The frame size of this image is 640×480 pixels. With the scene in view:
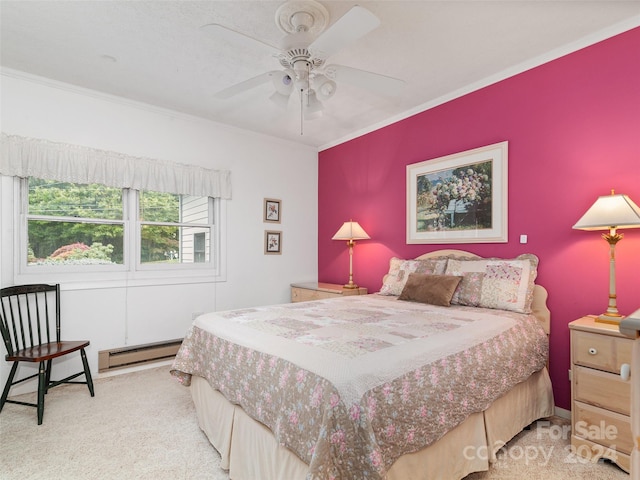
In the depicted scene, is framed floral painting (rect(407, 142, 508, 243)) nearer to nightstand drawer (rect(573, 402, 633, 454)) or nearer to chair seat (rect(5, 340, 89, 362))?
nightstand drawer (rect(573, 402, 633, 454))

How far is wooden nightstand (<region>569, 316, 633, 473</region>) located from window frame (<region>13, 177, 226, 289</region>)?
3461mm

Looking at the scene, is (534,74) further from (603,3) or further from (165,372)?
(165,372)

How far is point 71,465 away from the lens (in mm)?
1942

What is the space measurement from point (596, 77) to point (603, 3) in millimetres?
495

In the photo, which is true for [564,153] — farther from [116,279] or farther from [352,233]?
[116,279]

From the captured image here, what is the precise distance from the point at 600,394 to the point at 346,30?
8.17 ft

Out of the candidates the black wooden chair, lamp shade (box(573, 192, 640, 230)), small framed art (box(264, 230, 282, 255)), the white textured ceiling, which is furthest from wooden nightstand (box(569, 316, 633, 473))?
the black wooden chair

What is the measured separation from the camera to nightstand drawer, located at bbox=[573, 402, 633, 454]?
1.91m

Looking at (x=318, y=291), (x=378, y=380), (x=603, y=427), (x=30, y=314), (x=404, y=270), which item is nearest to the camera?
(x=378, y=380)

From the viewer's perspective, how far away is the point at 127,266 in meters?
3.52

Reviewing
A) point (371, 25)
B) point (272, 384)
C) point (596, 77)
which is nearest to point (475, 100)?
point (596, 77)

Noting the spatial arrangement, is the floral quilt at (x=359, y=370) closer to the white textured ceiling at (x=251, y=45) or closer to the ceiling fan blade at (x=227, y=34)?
the ceiling fan blade at (x=227, y=34)

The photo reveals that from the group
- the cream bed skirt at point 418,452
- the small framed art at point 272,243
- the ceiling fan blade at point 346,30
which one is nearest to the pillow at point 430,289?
the cream bed skirt at point 418,452

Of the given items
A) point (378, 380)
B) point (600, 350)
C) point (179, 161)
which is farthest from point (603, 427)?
point (179, 161)
